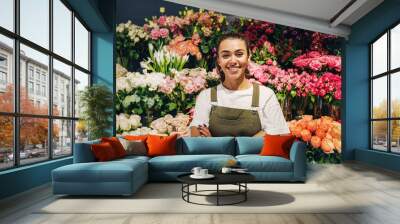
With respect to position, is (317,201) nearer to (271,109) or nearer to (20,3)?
(271,109)

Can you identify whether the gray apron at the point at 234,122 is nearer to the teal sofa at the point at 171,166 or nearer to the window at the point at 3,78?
the teal sofa at the point at 171,166

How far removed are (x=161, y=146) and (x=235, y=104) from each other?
7.49 ft

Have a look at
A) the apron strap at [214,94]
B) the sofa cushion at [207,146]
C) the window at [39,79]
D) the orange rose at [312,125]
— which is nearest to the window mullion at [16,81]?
the window at [39,79]

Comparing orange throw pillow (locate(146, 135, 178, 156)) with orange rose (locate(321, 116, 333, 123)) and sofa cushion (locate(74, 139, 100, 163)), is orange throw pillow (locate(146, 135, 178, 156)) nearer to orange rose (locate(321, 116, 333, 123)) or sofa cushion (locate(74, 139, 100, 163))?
sofa cushion (locate(74, 139, 100, 163))

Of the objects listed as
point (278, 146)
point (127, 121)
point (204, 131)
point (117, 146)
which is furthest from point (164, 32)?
point (278, 146)

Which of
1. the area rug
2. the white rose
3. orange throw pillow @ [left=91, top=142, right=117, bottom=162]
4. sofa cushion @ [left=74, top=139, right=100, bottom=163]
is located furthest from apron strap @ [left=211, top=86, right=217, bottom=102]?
sofa cushion @ [left=74, top=139, right=100, bottom=163]

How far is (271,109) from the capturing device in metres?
8.45

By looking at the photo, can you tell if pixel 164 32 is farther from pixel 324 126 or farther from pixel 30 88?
pixel 324 126

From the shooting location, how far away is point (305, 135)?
8.64 meters

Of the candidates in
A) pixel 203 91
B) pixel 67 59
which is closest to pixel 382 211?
pixel 203 91

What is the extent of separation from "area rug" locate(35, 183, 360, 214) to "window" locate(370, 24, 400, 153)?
136 inches

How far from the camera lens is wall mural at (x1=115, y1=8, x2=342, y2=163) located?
851 centimetres

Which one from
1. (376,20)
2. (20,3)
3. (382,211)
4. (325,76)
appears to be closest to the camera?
(382,211)

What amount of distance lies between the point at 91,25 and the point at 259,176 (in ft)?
15.8
